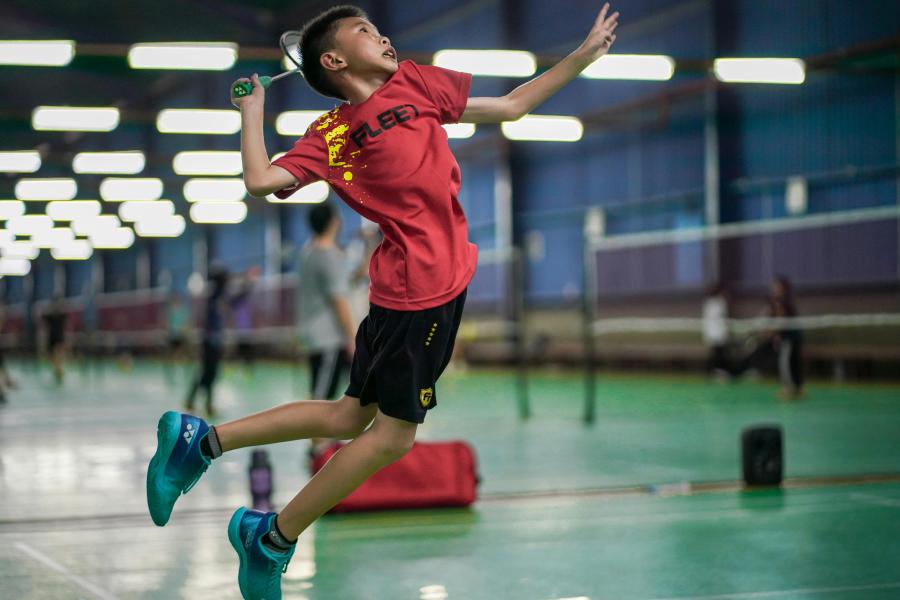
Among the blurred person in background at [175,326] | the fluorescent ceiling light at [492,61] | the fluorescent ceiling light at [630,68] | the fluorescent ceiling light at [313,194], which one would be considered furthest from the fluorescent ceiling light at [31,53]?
the fluorescent ceiling light at [313,194]

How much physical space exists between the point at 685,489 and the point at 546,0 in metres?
19.9

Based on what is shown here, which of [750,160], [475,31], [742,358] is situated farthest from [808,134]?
[475,31]

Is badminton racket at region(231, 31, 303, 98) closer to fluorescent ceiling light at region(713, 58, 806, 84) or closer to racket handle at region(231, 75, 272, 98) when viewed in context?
racket handle at region(231, 75, 272, 98)

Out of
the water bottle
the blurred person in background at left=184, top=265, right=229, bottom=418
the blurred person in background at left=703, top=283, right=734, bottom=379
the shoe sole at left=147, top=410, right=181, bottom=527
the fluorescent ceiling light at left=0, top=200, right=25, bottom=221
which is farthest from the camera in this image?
the fluorescent ceiling light at left=0, top=200, right=25, bottom=221

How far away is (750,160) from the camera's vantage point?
21031 millimetres

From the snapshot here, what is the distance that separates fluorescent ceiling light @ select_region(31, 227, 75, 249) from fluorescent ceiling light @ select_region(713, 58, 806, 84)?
108 ft

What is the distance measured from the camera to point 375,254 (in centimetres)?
358

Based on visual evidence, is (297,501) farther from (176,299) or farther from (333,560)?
(176,299)

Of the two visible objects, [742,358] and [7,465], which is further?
[742,358]

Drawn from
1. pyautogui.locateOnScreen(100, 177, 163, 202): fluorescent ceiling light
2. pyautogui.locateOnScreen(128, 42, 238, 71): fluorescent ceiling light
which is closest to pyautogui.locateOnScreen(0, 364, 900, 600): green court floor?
pyautogui.locateOnScreen(128, 42, 238, 71): fluorescent ceiling light

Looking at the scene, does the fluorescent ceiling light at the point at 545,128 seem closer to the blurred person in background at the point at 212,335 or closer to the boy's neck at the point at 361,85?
the blurred person in background at the point at 212,335

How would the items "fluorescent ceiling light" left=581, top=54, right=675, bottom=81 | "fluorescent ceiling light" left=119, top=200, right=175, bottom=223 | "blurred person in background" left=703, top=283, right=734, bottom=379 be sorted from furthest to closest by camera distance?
"fluorescent ceiling light" left=119, top=200, right=175, bottom=223 < "blurred person in background" left=703, top=283, right=734, bottom=379 < "fluorescent ceiling light" left=581, top=54, right=675, bottom=81

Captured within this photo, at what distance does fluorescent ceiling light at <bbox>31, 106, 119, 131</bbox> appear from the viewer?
21.9m

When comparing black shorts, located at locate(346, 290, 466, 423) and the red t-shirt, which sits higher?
the red t-shirt
